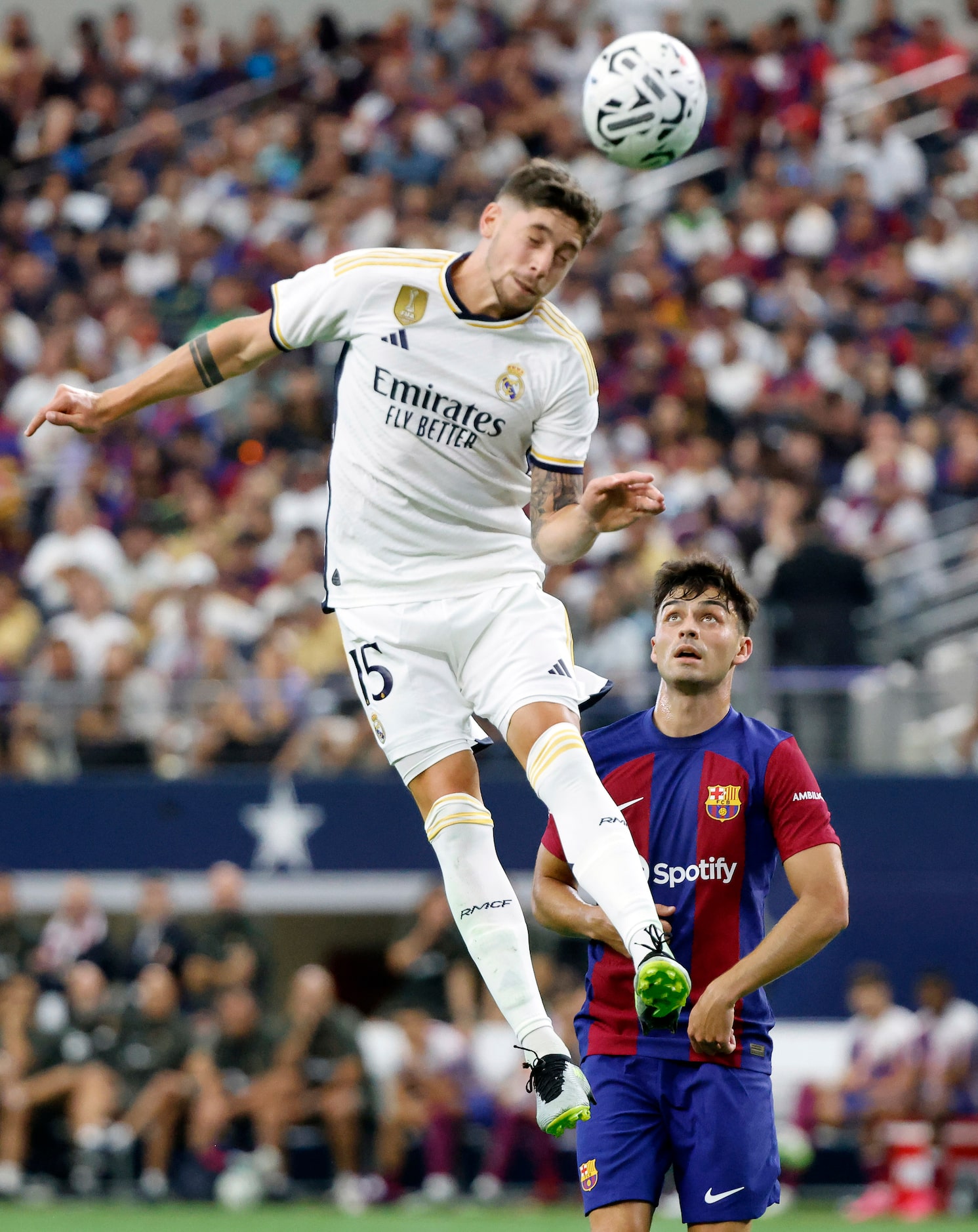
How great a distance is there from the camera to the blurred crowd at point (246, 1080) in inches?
563

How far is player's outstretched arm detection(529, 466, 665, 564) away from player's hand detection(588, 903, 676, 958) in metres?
1.08

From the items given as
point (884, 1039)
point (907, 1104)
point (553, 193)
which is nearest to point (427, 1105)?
point (884, 1039)

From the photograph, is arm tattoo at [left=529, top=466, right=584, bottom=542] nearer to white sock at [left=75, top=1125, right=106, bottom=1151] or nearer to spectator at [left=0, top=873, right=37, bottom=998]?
white sock at [left=75, top=1125, right=106, bottom=1151]

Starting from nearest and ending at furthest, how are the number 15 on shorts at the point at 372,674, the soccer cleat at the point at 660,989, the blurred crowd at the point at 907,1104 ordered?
the soccer cleat at the point at 660,989
the number 15 on shorts at the point at 372,674
the blurred crowd at the point at 907,1104

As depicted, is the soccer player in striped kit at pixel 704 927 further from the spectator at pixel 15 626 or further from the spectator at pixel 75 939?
the spectator at pixel 15 626

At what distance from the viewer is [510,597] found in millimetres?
6457

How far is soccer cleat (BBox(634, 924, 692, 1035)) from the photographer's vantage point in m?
5.31

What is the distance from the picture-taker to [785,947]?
548 cm

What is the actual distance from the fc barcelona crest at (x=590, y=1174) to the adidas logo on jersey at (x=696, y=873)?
826mm

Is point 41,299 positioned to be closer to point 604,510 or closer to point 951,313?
point 951,313

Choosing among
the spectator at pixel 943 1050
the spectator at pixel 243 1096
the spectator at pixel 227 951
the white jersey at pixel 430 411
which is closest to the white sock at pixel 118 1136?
the spectator at pixel 243 1096

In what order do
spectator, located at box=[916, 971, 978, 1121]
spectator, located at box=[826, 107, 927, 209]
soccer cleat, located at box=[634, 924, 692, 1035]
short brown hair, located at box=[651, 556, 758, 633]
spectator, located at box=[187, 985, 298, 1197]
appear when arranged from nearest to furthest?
soccer cleat, located at box=[634, 924, 692, 1035], short brown hair, located at box=[651, 556, 758, 633], spectator, located at box=[916, 971, 978, 1121], spectator, located at box=[187, 985, 298, 1197], spectator, located at box=[826, 107, 927, 209]

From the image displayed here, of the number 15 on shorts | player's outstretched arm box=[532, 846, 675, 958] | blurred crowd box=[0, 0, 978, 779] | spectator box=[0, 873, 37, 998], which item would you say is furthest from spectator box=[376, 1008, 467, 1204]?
player's outstretched arm box=[532, 846, 675, 958]

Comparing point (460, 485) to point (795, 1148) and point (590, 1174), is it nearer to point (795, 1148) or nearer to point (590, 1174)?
point (590, 1174)
